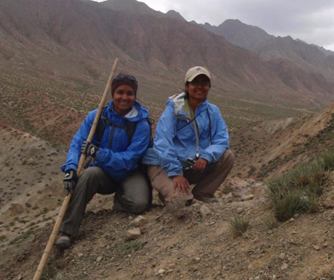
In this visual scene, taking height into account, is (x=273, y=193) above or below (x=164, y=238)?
above

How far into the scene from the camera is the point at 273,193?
11.8 feet

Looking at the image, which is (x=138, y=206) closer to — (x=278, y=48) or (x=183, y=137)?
(x=183, y=137)

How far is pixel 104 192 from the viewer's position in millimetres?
4898

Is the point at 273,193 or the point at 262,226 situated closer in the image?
the point at 262,226

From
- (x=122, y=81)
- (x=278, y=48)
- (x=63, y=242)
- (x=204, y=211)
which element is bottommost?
(x=63, y=242)

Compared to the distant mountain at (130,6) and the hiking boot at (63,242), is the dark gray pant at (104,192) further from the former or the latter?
the distant mountain at (130,6)

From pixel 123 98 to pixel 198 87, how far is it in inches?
39.4

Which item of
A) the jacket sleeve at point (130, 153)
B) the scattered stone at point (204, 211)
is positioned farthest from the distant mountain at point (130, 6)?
the scattered stone at point (204, 211)

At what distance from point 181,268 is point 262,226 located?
33.5 inches

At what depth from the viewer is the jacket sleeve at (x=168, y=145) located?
426 centimetres

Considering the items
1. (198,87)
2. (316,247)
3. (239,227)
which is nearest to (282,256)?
(316,247)

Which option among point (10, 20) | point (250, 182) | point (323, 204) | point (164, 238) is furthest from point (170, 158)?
point (10, 20)

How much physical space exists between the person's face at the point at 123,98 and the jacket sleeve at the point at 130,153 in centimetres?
30

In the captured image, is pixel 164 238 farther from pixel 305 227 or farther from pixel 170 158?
pixel 305 227
